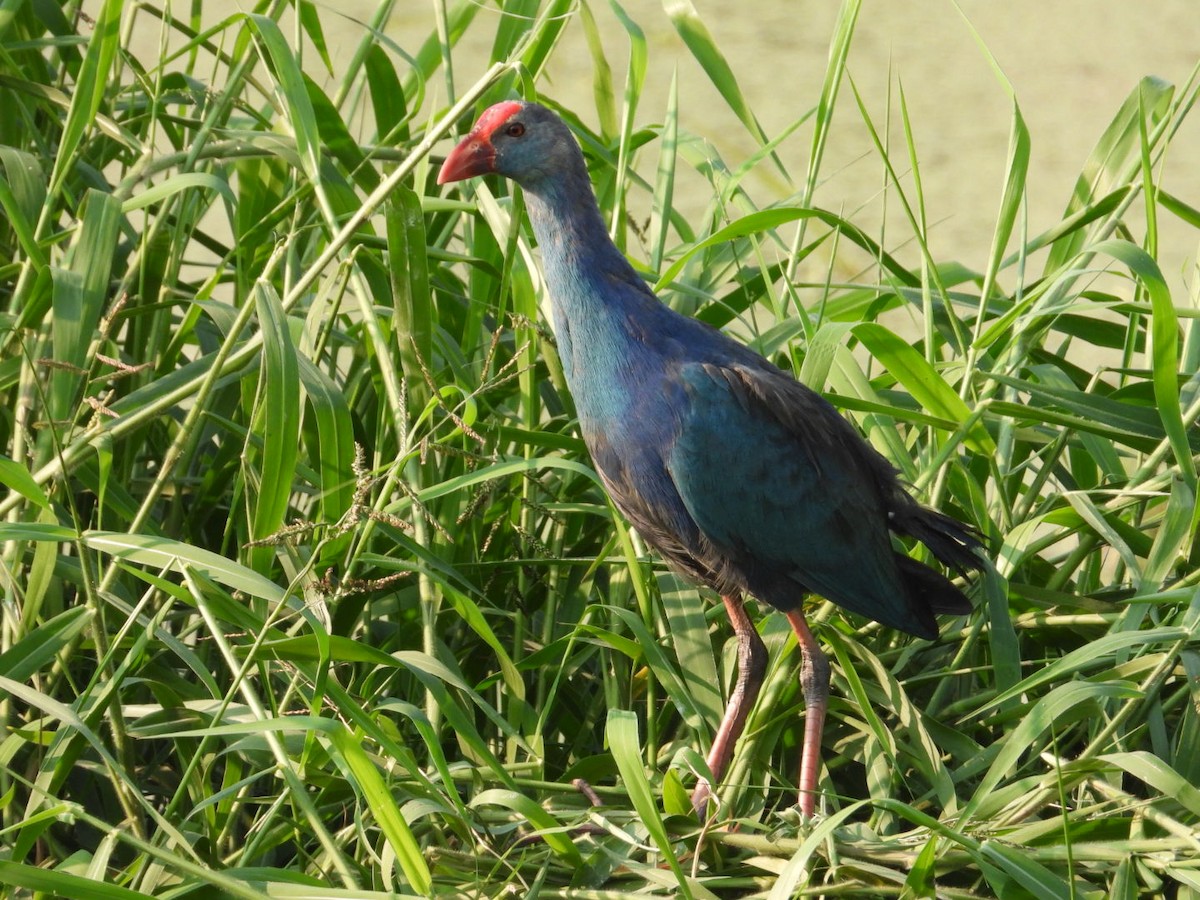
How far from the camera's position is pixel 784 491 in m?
1.80

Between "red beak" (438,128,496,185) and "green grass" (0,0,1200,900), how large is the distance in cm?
6

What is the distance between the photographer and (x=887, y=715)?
1891mm

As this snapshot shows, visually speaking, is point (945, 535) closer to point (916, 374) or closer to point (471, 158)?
point (916, 374)

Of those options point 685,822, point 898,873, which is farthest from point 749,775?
point 898,873

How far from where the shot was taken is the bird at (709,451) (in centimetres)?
175

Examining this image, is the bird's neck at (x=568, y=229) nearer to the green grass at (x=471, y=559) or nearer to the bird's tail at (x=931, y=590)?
the green grass at (x=471, y=559)

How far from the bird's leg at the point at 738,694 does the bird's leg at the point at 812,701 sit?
7cm

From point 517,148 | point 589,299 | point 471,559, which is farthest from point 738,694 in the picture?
point 517,148

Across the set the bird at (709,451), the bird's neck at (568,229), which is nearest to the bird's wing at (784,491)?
the bird at (709,451)

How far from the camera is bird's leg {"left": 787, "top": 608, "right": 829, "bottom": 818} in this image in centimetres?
176

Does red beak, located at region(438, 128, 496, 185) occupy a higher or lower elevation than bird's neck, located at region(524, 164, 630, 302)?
higher

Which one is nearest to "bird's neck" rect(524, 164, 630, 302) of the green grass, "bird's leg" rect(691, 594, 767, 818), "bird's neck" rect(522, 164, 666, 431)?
"bird's neck" rect(522, 164, 666, 431)

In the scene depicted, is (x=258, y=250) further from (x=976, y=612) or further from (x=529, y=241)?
(x=976, y=612)

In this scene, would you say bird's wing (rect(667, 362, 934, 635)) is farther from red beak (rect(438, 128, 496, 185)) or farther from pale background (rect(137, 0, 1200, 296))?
pale background (rect(137, 0, 1200, 296))
